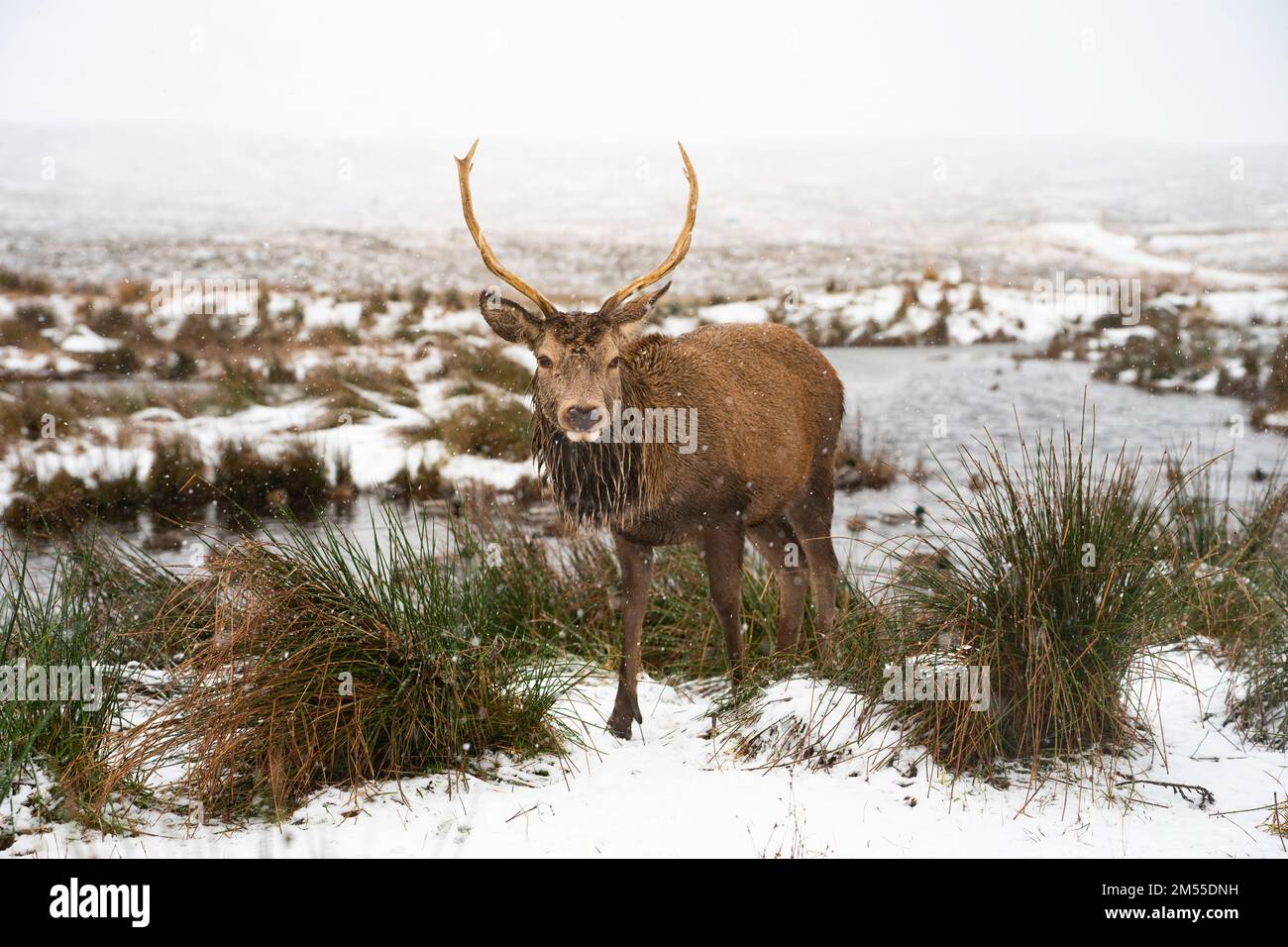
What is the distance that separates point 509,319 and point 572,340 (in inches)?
12.4

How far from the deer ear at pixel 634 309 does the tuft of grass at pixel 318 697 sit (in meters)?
1.51

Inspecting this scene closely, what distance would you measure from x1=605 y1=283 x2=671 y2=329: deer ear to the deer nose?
0.51m

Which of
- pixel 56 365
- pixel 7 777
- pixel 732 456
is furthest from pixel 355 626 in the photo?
pixel 56 365

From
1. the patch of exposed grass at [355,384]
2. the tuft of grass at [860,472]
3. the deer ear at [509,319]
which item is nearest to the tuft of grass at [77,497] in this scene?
the patch of exposed grass at [355,384]

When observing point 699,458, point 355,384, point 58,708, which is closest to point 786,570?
point 699,458

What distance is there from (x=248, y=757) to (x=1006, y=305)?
19908 mm

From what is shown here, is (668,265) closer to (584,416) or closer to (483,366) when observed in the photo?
(584,416)

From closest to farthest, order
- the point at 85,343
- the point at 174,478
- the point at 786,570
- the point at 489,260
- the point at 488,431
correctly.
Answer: the point at 489,260
the point at 786,570
the point at 174,478
the point at 488,431
the point at 85,343

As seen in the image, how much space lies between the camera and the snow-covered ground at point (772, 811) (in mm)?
3883

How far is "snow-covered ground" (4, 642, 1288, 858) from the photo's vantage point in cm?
388

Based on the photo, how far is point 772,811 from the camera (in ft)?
13.8

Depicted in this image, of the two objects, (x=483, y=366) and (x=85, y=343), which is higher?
(x=85, y=343)

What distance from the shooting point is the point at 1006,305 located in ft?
70.6

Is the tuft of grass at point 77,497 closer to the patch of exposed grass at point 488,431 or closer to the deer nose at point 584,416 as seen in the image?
the patch of exposed grass at point 488,431
